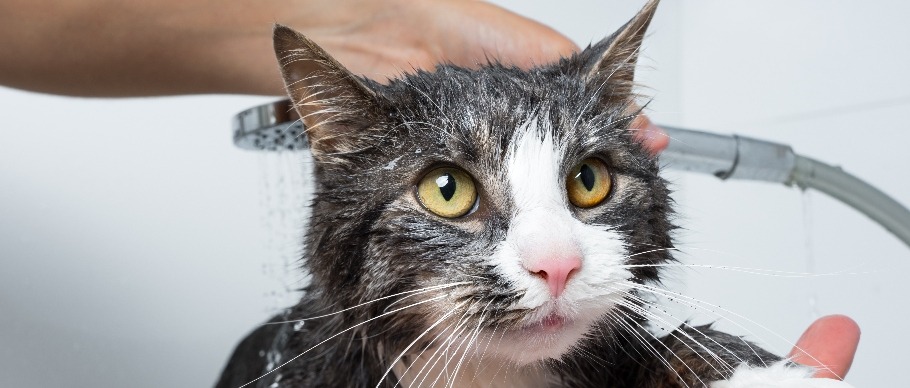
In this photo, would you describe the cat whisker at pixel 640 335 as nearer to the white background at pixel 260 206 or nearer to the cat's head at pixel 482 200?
the cat's head at pixel 482 200

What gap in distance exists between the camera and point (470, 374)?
1.13 metres

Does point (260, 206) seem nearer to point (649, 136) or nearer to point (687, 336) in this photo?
point (649, 136)

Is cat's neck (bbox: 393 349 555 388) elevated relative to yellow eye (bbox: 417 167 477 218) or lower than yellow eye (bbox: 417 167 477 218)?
lower

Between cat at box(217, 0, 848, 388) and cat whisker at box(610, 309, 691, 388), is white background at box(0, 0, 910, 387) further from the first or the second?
cat whisker at box(610, 309, 691, 388)

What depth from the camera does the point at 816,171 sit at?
5.04 ft

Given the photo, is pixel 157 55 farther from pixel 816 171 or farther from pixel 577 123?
pixel 816 171

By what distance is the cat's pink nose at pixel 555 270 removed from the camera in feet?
2.84

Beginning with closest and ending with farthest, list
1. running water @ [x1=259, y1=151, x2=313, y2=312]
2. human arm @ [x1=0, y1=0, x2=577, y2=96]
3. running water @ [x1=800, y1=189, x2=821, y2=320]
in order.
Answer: human arm @ [x1=0, y1=0, x2=577, y2=96] → running water @ [x1=259, y1=151, x2=313, y2=312] → running water @ [x1=800, y1=189, x2=821, y2=320]

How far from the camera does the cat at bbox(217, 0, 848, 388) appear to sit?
92 cm

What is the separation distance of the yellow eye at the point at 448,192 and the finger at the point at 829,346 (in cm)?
46

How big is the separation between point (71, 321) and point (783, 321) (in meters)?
1.65

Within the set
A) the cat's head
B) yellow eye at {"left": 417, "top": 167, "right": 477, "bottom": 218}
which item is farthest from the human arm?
yellow eye at {"left": 417, "top": 167, "right": 477, "bottom": 218}

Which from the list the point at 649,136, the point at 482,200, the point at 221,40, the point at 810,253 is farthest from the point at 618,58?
the point at 810,253

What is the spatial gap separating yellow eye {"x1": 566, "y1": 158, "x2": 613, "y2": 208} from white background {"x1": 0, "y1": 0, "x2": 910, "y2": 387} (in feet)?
2.37
